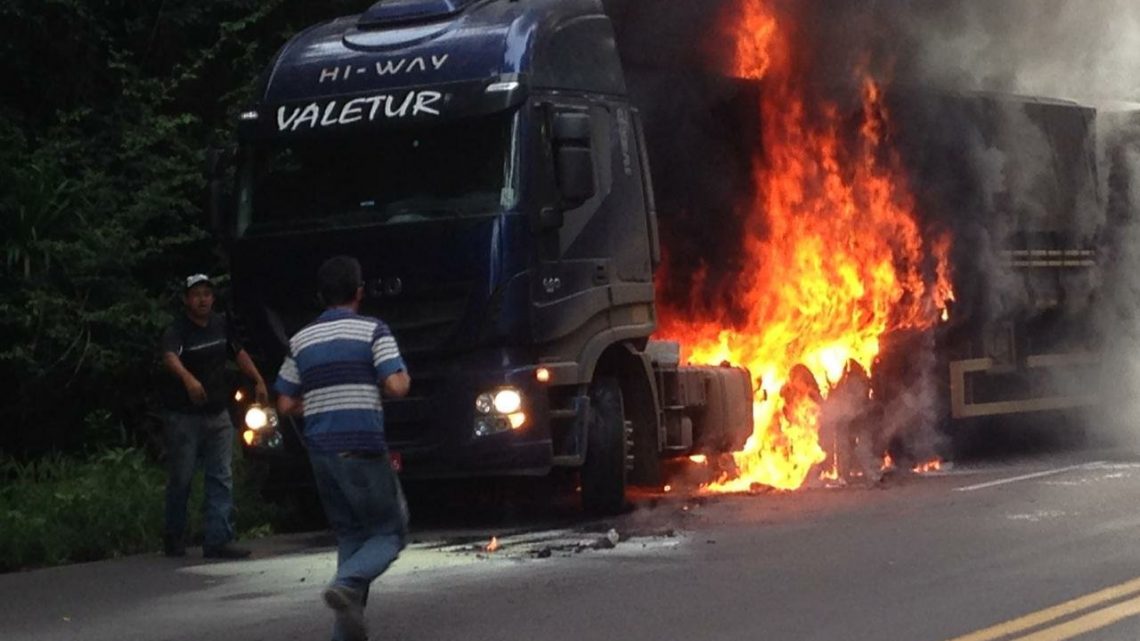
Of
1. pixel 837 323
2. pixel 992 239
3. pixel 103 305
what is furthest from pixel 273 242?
pixel 992 239

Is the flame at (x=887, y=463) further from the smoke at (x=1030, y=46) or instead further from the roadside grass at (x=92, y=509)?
the roadside grass at (x=92, y=509)

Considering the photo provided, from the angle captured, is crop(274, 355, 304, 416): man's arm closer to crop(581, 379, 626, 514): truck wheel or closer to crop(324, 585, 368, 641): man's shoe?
crop(324, 585, 368, 641): man's shoe

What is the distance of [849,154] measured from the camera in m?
18.3

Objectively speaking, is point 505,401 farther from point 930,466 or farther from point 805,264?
point 930,466

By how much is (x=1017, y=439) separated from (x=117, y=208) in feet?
30.4

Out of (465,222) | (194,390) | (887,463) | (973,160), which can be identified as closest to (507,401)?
(465,222)

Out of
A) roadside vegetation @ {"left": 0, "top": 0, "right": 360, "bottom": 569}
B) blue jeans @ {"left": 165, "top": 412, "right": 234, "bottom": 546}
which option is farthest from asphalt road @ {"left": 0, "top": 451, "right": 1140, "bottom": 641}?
A: roadside vegetation @ {"left": 0, "top": 0, "right": 360, "bottom": 569}

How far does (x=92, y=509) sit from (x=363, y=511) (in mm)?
5792

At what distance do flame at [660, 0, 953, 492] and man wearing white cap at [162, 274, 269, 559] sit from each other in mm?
4708

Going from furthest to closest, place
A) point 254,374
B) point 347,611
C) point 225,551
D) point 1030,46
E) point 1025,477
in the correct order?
point 1030,46, point 1025,477, point 254,374, point 225,551, point 347,611

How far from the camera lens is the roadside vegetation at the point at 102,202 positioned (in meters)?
17.7

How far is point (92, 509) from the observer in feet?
48.5

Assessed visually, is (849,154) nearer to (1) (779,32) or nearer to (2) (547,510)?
(1) (779,32)

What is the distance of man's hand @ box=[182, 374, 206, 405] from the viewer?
44.1 ft
